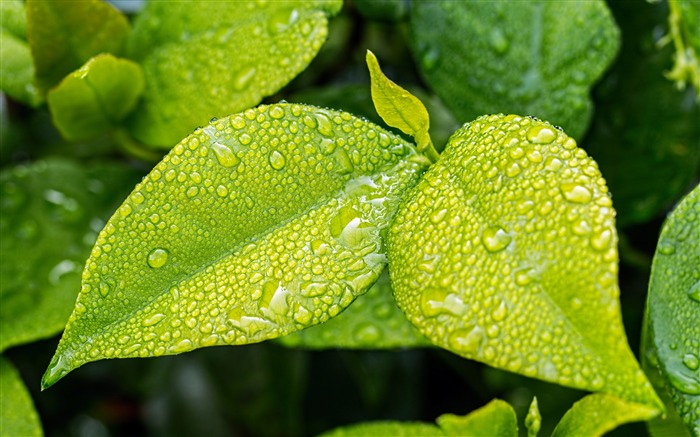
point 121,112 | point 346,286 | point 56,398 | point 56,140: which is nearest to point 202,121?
point 121,112

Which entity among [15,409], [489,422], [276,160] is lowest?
[15,409]

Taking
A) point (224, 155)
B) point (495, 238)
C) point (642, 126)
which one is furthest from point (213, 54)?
point (642, 126)

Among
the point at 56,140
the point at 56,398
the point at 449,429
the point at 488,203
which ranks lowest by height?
the point at 56,398

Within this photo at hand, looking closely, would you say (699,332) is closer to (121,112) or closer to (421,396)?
(121,112)

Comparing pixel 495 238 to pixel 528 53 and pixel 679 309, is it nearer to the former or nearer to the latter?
pixel 679 309

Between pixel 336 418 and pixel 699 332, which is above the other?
pixel 699 332

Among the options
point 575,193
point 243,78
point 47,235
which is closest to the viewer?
point 575,193
